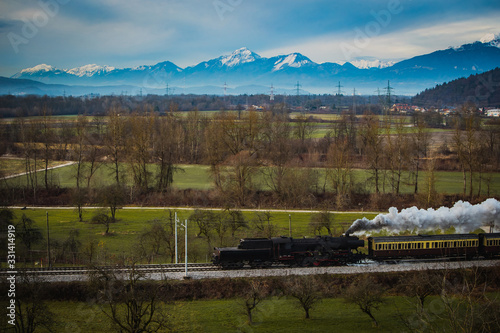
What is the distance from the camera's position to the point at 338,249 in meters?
33.1

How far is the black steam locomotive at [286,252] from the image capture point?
106ft

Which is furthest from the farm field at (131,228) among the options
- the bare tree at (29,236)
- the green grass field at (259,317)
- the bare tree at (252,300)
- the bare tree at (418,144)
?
the bare tree at (418,144)

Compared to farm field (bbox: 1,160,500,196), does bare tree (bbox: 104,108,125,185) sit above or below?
above

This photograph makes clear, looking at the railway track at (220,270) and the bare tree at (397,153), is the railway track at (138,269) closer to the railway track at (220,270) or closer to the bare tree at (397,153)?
the railway track at (220,270)

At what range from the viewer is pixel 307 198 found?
55.6 metres

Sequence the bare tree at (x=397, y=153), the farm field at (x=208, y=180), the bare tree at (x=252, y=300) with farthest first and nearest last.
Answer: the bare tree at (x=397, y=153) < the farm field at (x=208, y=180) < the bare tree at (x=252, y=300)

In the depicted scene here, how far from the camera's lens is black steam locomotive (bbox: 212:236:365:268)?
32.2m

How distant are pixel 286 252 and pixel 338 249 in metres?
4.35

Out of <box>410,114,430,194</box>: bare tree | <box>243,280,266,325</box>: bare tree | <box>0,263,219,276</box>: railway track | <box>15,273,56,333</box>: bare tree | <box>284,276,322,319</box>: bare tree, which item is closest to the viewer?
<box>15,273,56,333</box>: bare tree

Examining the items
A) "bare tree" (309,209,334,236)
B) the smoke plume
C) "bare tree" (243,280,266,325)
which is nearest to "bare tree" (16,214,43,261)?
"bare tree" (243,280,266,325)

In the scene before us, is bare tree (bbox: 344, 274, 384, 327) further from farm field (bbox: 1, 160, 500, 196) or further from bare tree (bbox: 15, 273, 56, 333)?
farm field (bbox: 1, 160, 500, 196)

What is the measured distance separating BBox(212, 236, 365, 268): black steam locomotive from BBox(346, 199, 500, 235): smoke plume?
3464 mm

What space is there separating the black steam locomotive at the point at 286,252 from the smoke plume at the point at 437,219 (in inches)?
136

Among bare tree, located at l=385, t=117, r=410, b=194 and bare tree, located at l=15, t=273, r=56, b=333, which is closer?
bare tree, located at l=15, t=273, r=56, b=333
